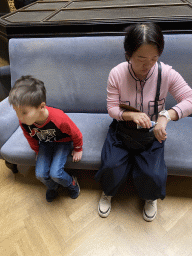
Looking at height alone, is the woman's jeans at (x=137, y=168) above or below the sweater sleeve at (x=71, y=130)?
below

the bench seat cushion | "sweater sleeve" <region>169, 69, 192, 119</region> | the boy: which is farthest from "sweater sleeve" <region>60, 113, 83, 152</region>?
"sweater sleeve" <region>169, 69, 192, 119</region>

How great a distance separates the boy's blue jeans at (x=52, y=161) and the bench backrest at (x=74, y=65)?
438 millimetres

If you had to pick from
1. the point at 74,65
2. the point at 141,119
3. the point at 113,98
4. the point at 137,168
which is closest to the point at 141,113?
the point at 141,119

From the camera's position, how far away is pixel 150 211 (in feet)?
3.55

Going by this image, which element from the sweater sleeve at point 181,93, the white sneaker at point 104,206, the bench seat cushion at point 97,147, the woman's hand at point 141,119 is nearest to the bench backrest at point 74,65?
the bench seat cushion at point 97,147

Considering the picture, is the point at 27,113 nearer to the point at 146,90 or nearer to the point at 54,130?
the point at 54,130

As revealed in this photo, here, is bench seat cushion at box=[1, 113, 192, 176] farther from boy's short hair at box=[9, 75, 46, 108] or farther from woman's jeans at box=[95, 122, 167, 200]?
boy's short hair at box=[9, 75, 46, 108]

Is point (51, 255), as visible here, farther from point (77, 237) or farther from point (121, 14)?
point (121, 14)

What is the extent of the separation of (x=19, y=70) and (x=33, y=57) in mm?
155

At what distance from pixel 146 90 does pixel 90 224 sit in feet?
2.87

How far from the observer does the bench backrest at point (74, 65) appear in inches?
49.0

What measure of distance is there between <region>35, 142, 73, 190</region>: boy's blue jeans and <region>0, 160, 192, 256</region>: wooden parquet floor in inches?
10.0

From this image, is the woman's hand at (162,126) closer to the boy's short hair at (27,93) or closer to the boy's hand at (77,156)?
the boy's hand at (77,156)

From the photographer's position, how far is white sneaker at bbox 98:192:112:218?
1116 mm
